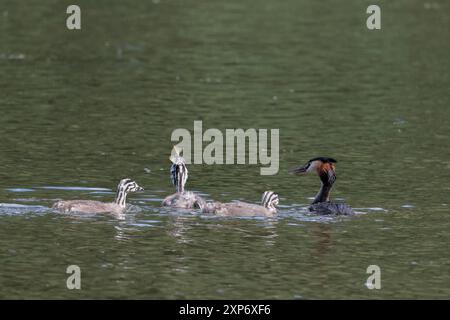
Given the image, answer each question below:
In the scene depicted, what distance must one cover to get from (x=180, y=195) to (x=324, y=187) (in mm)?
2376

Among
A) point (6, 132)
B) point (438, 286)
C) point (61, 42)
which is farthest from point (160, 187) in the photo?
point (61, 42)

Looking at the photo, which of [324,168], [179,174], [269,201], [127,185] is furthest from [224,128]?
[269,201]

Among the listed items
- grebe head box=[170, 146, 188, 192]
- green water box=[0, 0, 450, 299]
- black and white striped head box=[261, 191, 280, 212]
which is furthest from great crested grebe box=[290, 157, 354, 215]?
grebe head box=[170, 146, 188, 192]

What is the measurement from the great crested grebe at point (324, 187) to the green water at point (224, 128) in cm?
25

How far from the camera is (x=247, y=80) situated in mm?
30031

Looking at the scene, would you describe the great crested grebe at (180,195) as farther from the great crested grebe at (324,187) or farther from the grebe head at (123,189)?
the great crested grebe at (324,187)

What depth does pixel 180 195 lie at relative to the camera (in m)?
17.6

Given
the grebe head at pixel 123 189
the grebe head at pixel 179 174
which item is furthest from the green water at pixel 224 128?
the grebe head at pixel 179 174

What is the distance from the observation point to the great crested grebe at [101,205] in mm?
16953

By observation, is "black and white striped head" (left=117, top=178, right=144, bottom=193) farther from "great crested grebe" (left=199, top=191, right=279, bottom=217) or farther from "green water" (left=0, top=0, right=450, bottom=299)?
"great crested grebe" (left=199, top=191, right=279, bottom=217)

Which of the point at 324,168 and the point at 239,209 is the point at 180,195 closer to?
the point at 239,209

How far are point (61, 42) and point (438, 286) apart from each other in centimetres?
2174

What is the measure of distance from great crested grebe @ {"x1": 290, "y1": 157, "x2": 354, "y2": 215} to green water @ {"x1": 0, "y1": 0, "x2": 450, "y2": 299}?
0.25 meters
